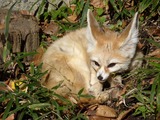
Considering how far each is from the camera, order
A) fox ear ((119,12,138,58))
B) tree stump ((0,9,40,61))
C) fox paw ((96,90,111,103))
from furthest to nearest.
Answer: tree stump ((0,9,40,61)), fox paw ((96,90,111,103)), fox ear ((119,12,138,58))

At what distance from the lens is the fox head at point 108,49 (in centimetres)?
514

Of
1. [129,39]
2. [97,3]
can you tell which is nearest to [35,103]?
[129,39]

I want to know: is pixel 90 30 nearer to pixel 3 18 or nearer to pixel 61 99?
pixel 61 99

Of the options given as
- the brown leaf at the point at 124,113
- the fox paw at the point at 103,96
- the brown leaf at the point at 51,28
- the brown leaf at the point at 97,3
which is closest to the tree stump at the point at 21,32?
the brown leaf at the point at 51,28

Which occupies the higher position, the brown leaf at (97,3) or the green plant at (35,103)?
the brown leaf at (97,3)

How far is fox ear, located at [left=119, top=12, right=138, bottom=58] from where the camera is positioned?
4992 millimetres

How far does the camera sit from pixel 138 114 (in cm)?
503

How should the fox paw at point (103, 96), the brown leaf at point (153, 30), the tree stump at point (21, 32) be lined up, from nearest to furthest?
the fox paw at point (103, 96)
the tree stump at point (21, 32)
the brown leaf at point (153, 30)

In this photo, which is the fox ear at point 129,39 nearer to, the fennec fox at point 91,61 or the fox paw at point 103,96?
the fennec fox at point 91,61

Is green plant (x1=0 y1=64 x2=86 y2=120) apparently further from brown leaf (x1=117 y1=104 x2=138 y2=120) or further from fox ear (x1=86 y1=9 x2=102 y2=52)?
fox ear (x1=86 y1=9 x2=102 y2=52)

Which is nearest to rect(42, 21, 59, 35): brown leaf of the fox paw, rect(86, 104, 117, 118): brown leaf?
the fox paw

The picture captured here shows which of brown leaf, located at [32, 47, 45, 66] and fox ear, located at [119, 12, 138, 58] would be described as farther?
brown leaf, located at [32, 47, 45, 66]

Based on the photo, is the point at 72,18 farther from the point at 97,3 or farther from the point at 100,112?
the point at 100,112

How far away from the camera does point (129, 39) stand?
512 centimetres
